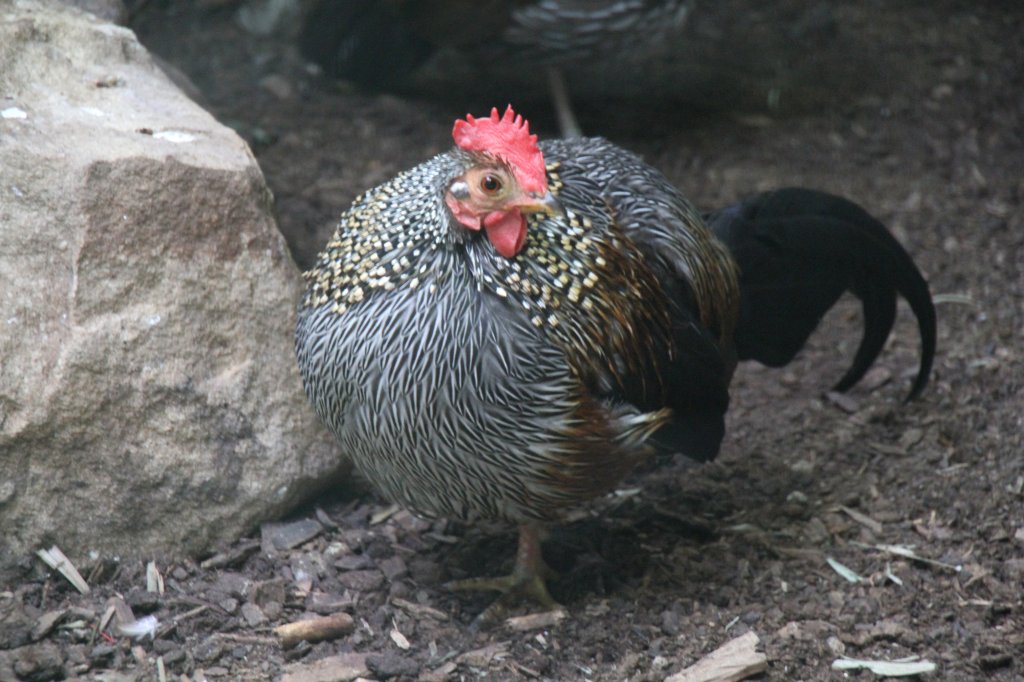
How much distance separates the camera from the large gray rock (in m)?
3.78

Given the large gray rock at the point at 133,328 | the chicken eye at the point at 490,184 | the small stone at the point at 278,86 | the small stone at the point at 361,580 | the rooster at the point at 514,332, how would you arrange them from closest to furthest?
the chicken eye at the point at 490,184, the rooster at the point at 514,332, the large gray rock at the point at 133,328, the small stone at the point at 361,580, the small stone at the point at 278,86

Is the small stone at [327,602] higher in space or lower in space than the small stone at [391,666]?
higher

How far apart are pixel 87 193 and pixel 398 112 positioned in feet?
11.4

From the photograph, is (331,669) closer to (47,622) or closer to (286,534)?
(286,534)

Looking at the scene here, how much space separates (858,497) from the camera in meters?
4.68

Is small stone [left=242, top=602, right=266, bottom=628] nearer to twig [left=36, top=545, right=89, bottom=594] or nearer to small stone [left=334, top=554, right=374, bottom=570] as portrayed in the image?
small stone [left=334, top=554, right=374, bottom=570]

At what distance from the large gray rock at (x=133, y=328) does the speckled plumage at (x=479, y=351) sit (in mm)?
425

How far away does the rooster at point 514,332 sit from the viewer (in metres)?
3.53

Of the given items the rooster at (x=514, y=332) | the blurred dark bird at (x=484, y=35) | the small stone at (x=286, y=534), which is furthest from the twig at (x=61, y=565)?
the blurred dark bird at (x=484, y=35)

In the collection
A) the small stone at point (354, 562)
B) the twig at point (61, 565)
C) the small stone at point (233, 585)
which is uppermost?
the twig at point (61, 565)

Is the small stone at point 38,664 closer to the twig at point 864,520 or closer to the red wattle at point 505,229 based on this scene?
the red wattle at point 505,229

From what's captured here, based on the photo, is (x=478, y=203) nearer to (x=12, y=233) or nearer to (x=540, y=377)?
(x=540, y=377)

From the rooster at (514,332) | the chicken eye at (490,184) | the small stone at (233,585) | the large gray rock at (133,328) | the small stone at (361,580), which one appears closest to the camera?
the chicken eye at (490,184)

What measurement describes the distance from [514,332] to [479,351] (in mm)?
128
